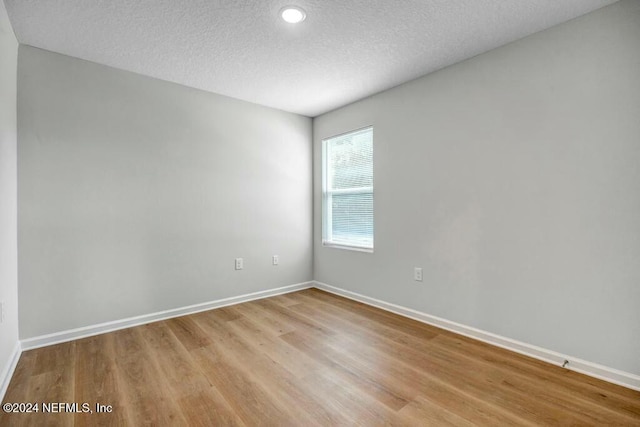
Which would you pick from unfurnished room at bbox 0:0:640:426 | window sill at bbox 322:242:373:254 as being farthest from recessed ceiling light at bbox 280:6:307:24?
window sill at bbox 322:242:373:254

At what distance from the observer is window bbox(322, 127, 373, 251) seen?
3.55 m

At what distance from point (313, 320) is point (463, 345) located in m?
1.31

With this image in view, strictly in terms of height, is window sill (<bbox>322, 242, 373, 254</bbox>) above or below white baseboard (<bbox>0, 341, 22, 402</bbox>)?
above

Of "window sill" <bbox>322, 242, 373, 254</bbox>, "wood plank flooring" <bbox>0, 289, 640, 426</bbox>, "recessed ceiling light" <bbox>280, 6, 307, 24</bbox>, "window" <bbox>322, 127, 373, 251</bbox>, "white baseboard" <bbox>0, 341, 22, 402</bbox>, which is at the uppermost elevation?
"recessed ceiling light" <bbox>280, 6, 307, 24</bbox>

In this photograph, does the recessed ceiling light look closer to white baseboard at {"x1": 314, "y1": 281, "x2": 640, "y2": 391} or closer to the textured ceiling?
the textured ceiling

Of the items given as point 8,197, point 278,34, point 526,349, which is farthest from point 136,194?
point 526,349

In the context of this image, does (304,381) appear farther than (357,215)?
No

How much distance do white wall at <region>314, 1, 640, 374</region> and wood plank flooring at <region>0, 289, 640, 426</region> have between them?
0.34 meters

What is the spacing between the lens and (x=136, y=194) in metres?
2.85

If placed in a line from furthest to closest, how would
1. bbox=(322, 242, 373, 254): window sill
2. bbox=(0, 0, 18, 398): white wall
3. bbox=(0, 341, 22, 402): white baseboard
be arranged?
bbox=(322, 242, 373, 254): window sill
bbox=(0, 0, 18, 398): white wall
bbox=(0, 341, 22, 402): white baseboard

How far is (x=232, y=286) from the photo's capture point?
3473mm

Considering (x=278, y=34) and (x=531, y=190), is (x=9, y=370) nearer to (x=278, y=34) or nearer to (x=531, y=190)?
(x=278, y=34)

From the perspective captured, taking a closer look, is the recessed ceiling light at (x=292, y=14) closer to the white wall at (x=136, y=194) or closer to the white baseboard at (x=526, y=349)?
the white wall at (x=136, y=194)

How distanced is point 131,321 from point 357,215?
2524 millimetres
